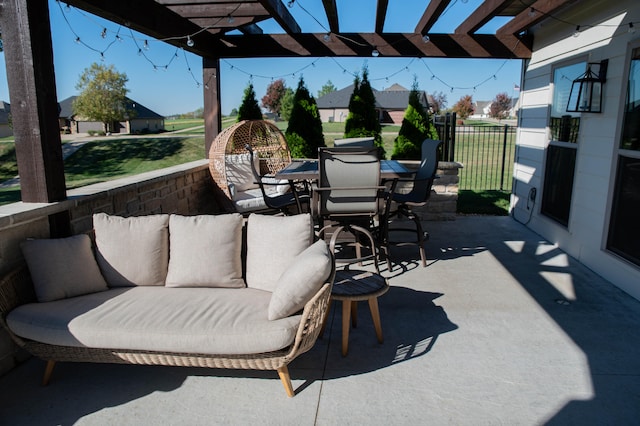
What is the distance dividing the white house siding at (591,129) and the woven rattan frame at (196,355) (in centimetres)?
269

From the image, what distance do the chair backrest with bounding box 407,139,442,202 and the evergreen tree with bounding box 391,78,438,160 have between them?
5.52 ft

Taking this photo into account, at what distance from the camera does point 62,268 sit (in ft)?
8.09

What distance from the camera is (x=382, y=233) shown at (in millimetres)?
4258

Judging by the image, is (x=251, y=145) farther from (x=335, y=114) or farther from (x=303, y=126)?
(x=335, y=114)

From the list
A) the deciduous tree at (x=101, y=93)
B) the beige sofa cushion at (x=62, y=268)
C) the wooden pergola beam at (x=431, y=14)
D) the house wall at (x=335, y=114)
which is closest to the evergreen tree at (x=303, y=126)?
the wooden pergola beam at (x=431, y=14)

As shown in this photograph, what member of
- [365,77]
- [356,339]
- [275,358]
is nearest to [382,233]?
[356,339]

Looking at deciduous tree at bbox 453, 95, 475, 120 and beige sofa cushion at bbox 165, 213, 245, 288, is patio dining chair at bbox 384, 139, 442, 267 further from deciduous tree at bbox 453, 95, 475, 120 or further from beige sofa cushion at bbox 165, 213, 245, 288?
deciduous tree at bbox 453, 95, 475, 120

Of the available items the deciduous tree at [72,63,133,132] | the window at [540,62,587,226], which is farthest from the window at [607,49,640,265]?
the deciduous tree at [72,63,133,132]

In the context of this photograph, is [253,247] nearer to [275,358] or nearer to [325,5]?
[275,358]

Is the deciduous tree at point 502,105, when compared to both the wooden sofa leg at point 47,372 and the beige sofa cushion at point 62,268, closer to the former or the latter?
the beige sofa cushion at point 62,268

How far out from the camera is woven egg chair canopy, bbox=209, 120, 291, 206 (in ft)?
17.9

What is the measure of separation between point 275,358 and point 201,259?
84cm

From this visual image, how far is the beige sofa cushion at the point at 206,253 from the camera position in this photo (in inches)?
104

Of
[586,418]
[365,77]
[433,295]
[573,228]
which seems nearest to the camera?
[586,418]
